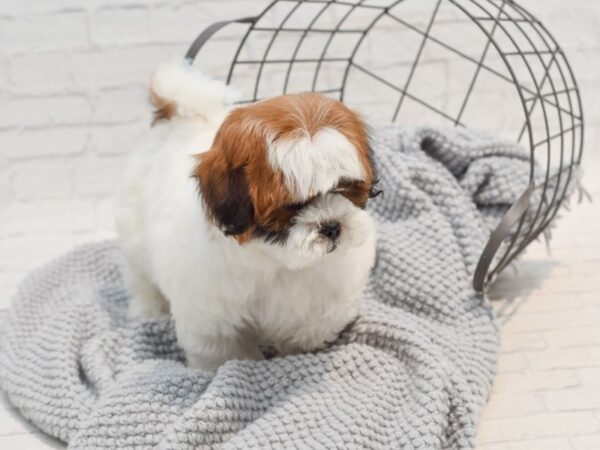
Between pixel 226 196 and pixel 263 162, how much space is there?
0.10 m

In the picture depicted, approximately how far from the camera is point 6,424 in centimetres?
208

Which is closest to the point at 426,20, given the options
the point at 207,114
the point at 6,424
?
the point at 207,114

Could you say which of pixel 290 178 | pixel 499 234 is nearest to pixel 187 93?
pixel 290 178

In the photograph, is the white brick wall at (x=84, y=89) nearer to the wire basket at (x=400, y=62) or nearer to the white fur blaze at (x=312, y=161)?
the wire basket at (x=400, y=62)

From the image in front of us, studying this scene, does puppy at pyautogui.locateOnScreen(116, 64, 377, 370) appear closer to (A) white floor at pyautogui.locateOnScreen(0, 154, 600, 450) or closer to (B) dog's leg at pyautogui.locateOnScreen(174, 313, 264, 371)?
(B) dog's leg at pyautogui.locateOnScreen(174, 313, 264, 371)

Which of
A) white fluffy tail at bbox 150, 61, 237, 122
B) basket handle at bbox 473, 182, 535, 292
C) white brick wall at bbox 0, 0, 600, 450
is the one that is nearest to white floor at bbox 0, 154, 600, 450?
white brick wall at bbox 0, 0, 600, 450

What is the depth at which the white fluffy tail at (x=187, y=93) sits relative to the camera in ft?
7.04

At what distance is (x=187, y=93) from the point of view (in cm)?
215

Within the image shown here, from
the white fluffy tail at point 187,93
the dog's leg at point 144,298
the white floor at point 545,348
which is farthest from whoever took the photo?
→ the dog's leg at point 144,298

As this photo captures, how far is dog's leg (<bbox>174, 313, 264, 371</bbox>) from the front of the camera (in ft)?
6.56

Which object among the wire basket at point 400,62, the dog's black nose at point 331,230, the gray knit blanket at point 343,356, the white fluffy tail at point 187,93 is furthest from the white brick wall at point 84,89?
the dog's black nose at point 331,230

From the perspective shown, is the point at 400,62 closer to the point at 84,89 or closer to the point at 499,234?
the point at 84,89

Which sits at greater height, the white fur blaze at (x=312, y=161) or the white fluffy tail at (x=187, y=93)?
the white fur blaze at (x=312, y=161)

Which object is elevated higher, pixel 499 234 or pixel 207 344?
pixel 499 234
